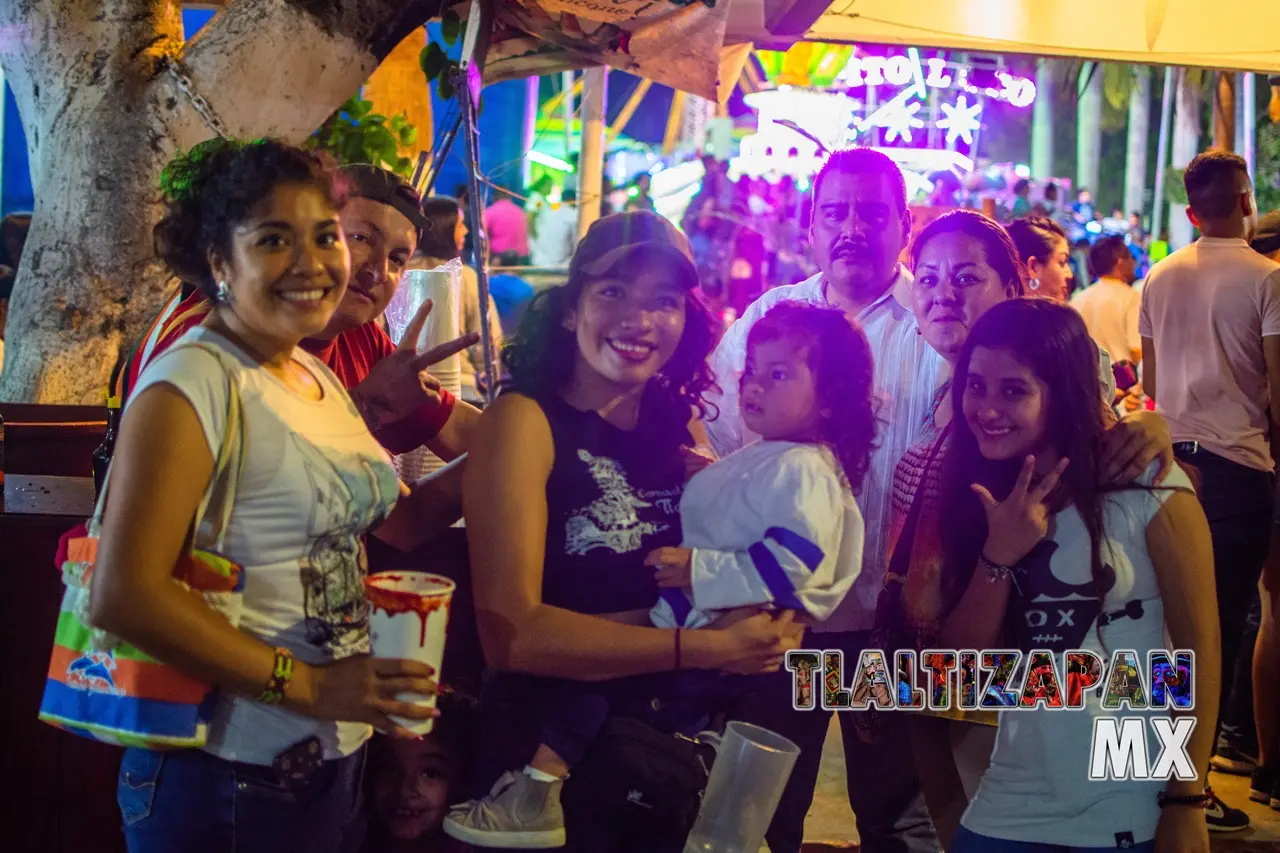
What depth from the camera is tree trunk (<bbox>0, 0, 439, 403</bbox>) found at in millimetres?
4156

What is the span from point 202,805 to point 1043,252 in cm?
296

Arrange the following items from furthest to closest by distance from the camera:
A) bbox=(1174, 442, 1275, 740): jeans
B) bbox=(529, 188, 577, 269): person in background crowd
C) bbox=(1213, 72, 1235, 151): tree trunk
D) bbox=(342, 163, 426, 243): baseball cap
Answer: bbox=(529, 188, 577, 269): person in background crowd → bbox=(1213, 72, 1235, 151): tree trunk → bbox=(1174, 442, 1275, 740): jeans → bbox=(342, 163, 426, 243): baseball cap

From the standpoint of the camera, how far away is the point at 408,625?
6.33ft

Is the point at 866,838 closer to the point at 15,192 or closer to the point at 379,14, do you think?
the point at 379,14

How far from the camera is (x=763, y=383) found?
252cm

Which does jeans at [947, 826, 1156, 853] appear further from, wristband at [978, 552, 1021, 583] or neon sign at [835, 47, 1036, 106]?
neon sign at [835, 47, 1036, 106]

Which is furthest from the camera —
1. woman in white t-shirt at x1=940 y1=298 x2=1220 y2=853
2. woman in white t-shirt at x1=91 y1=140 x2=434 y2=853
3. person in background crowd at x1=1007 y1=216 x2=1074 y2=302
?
person in background crowd at x1=1007 y1=216 x2=1074 y2=302

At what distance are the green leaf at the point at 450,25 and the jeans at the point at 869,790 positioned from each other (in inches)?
108

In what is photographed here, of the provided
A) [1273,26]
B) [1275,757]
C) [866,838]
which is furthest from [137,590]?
[1273,26]

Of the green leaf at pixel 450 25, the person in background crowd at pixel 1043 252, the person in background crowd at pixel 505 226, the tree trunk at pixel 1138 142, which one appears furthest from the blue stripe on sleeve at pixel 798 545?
the tree trunk at pixel 1138 142

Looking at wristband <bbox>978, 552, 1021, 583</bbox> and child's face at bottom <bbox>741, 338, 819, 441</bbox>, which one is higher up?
child's face at bottom <bbox>741, 338, 819, 441</bbox>

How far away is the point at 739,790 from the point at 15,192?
13319mm

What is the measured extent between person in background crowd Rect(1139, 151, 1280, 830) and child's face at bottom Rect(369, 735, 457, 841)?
11.3 ft

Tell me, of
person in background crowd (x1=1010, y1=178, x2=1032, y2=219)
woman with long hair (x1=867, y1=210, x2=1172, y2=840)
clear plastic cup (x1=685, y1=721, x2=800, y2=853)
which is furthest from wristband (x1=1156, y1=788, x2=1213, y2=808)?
person in background crowd (x1=1010, y1=178, x2=1032, y2=219)
